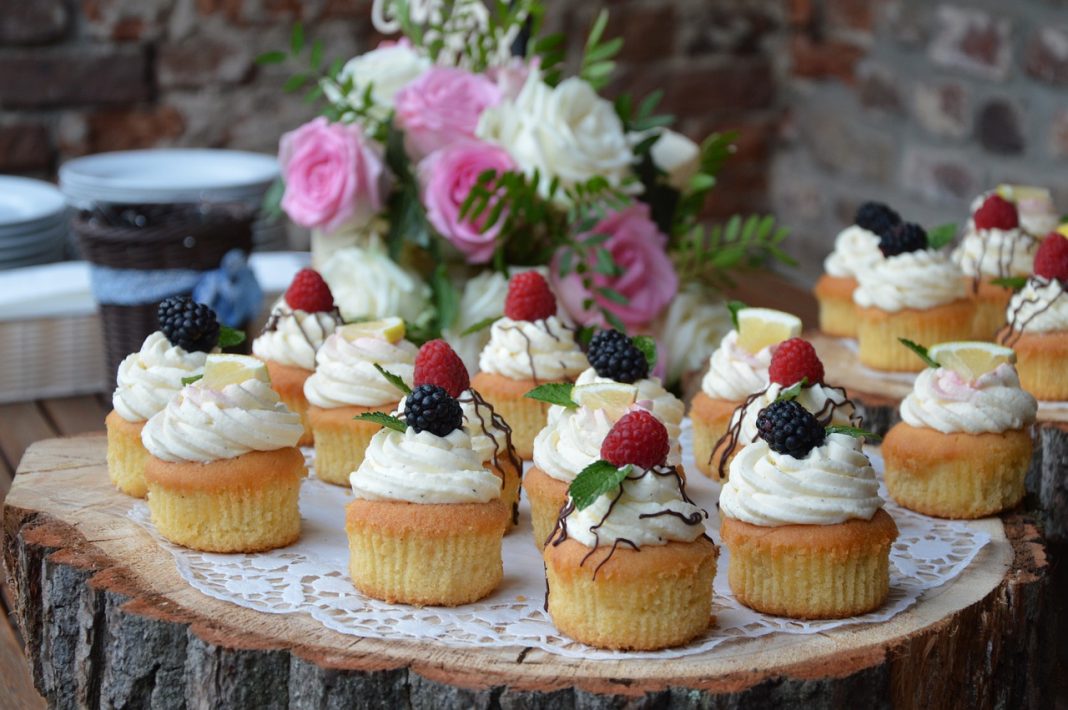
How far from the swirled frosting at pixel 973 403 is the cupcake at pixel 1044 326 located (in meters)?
0.37

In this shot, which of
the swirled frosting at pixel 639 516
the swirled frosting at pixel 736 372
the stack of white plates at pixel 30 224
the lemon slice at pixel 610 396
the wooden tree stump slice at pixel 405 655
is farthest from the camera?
the stack of white plates at pixel 30 224

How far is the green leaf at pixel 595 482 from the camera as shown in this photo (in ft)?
6.15

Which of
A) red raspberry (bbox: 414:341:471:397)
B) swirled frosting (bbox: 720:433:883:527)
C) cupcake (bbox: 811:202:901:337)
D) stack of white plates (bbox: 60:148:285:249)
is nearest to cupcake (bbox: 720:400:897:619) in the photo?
swirled frosting (bbox: 720:433:883:527)

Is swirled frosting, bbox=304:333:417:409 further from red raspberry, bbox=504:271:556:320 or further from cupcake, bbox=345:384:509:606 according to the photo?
cupcake, bbox=345:384:509:606

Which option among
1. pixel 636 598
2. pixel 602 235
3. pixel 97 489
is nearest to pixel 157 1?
pixel 602 235

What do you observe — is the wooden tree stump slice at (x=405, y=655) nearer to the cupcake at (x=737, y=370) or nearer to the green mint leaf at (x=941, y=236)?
the cupcake at (x=737, y=370)

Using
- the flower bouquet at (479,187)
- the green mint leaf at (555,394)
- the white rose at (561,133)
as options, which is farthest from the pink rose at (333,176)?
the green mint leaf at (555,394)

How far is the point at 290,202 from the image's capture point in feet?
10.0

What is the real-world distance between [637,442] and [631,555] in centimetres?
14

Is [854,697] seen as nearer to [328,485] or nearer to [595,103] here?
[328,485]

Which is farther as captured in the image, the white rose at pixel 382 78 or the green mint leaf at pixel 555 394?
the white rose at pixel 382 78

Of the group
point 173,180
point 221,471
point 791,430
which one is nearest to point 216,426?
point 221,471

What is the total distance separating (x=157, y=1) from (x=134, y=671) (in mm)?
3176

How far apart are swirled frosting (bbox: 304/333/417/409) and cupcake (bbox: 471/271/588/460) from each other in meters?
0.18
